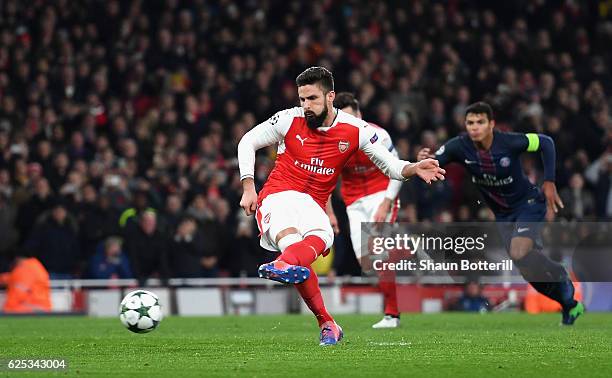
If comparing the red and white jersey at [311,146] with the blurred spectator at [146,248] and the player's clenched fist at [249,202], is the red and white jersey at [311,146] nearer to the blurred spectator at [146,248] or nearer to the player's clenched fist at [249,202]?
the player's clenched fist at [249,202]

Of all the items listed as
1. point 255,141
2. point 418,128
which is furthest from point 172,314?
point 255,141

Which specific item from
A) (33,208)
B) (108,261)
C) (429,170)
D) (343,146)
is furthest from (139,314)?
(33,208)

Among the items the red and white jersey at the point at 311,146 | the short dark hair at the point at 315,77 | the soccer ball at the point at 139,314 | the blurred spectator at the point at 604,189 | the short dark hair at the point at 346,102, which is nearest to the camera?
the short dark hair at the point at 315,77

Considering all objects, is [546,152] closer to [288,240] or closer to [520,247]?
[520,247]

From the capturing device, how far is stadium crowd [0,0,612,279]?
19.5m

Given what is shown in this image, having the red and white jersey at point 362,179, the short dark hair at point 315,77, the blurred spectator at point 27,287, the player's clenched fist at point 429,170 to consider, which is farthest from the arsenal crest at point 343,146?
the blurred spectator at point 27,287

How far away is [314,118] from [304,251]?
1171mm

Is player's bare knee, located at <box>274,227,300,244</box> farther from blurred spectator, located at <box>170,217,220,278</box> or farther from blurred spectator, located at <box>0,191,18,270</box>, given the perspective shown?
blurred spectator, located at <box>0,191,18,270</box>

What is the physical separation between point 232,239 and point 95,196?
2295 mm

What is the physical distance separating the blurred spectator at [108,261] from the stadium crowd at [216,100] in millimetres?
22

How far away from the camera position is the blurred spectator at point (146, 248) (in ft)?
63.6

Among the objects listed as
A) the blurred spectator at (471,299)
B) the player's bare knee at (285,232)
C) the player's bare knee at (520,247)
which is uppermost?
the player's bare knee at (285,232)

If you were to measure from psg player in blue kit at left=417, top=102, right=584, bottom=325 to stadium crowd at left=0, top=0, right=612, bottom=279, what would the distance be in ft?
20.9

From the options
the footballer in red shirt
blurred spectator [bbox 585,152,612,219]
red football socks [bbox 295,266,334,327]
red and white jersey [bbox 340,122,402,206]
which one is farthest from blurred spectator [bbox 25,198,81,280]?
red football socks [bbox 295,266,334,327]
